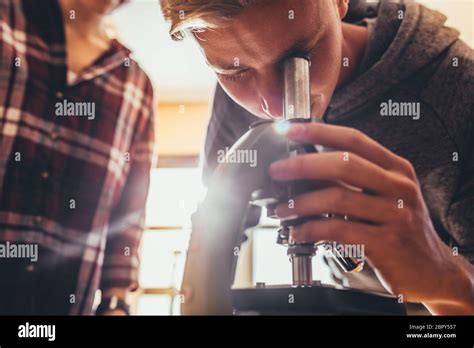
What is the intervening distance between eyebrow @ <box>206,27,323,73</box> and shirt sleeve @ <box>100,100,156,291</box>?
0.72 ft

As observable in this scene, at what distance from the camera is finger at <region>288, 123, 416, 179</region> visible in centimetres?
42

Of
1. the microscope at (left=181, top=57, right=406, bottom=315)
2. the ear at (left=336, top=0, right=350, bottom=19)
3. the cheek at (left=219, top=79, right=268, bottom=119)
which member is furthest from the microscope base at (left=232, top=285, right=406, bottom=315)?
the ear at (left=336, top=0, right=350, bottom=19)

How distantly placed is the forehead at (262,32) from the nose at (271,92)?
0.02 m

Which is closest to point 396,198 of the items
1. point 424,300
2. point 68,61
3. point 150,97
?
point 424,300

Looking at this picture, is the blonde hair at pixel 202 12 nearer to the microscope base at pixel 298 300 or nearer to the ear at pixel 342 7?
the ear at pixel 342 7

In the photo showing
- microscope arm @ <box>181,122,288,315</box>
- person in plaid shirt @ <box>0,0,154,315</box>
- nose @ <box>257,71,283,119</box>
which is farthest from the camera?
person in plaid shirt @ <box>0,0,154,315</box>

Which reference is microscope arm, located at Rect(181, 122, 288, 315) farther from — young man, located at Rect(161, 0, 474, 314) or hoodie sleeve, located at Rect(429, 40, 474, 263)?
hoodie sleeve, located at Rect(429, 40, 474, 263)

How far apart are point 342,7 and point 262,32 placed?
0.49 feet

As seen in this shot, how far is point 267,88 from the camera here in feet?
1.61

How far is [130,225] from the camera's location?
0.66m

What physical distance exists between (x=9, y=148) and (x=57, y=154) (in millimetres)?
60

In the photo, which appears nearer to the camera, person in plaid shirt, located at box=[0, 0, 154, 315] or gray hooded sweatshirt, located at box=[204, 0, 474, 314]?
gray hooded sweatshirt, located at box=[204, 0, 474, 314]

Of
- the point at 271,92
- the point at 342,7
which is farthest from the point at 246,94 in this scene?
the point at 342,7

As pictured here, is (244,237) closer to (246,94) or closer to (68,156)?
(246,94)
